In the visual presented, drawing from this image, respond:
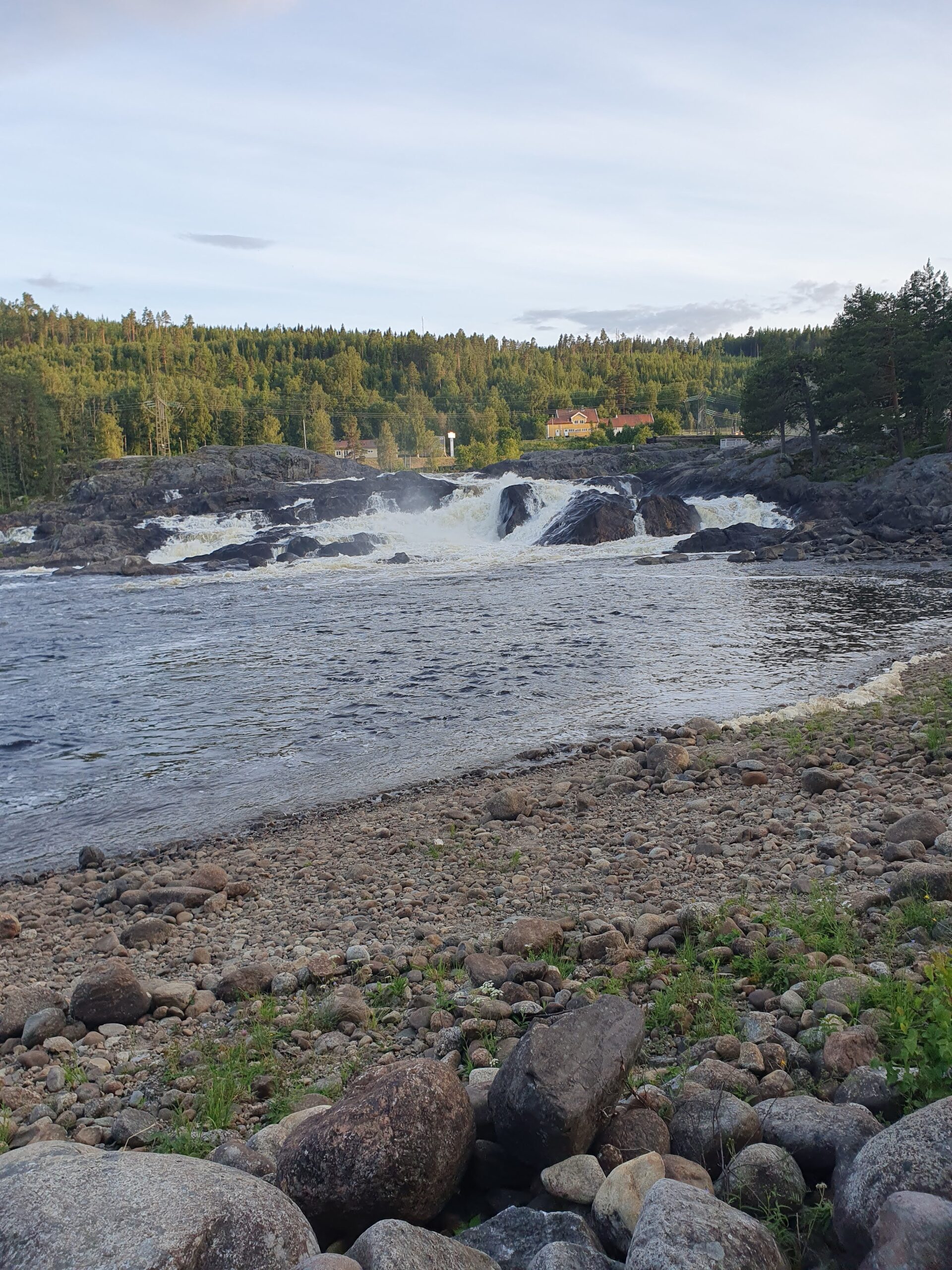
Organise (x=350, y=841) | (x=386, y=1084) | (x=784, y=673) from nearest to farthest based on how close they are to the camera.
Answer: (x=386, y=1084), (x=350, y=841), (x=784, y=673)

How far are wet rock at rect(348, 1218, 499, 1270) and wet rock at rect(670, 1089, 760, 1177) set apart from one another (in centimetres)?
107

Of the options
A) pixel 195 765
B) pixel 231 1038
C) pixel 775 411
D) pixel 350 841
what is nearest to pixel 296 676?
pixel 195 765

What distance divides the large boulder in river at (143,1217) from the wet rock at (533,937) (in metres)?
3.38

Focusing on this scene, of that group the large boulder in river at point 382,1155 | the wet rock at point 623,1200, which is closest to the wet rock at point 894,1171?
the wet rock at point 623,1200

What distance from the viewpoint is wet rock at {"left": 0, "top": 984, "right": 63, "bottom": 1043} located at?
6.64m

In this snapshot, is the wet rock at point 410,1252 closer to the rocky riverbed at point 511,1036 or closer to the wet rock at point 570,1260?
the rocky riverbed at point 511,1036

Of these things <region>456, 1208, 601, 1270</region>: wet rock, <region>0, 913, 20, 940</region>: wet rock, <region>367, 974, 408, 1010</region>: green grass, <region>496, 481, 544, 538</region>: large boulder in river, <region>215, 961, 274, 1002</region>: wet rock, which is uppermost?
<region>496, 481, 544, 538</region>: large boulder in river

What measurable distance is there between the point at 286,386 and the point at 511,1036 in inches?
5784

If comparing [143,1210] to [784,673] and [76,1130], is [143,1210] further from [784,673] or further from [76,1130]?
[784,673]

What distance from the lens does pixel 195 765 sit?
48.1 feet

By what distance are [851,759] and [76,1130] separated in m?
9.48

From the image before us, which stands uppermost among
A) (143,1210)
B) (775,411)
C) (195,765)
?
(775,411)

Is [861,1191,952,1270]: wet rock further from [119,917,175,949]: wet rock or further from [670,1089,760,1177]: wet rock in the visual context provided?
[119,917,175,949]: wet rock

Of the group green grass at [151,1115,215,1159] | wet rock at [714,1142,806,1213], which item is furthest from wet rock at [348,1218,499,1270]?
green grass at [151,1115,215,1159]
